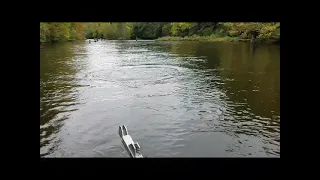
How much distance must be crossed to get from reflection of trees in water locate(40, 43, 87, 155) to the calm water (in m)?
0.03

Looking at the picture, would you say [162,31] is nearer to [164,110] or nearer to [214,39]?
[214,39]

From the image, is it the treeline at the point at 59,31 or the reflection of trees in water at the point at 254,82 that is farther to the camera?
the treeline at the point at 59,31

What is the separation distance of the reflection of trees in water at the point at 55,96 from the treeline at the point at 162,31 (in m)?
20.4

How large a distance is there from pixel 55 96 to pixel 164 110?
4.70 m

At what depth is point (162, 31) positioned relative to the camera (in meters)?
62.8

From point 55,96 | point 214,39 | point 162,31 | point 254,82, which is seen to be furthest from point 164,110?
point 162,31

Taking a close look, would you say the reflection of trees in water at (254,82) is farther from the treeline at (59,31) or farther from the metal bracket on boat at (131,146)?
the treeline at (59,31)

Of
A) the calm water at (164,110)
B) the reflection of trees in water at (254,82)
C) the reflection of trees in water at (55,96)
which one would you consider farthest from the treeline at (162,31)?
the reflection of trees in water at (55,96)

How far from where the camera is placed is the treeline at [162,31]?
41.4 meters

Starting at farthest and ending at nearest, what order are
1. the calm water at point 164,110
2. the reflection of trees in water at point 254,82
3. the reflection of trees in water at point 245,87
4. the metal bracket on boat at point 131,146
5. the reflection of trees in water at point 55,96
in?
the reflection of trees in water at point 254,82 → the reflection of trees in water at point 245,87 → the reflection of trees in water at point 55,96 → the calm water at point 164,110 → the metal bracket on boat at point 131,146

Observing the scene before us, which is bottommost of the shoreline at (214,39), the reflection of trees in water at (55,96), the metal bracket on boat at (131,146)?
the metal bracket on boat at (131,146)

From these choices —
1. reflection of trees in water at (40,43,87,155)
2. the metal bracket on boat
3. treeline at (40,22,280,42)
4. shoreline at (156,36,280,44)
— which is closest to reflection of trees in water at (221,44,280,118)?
the metal bracket on boat
